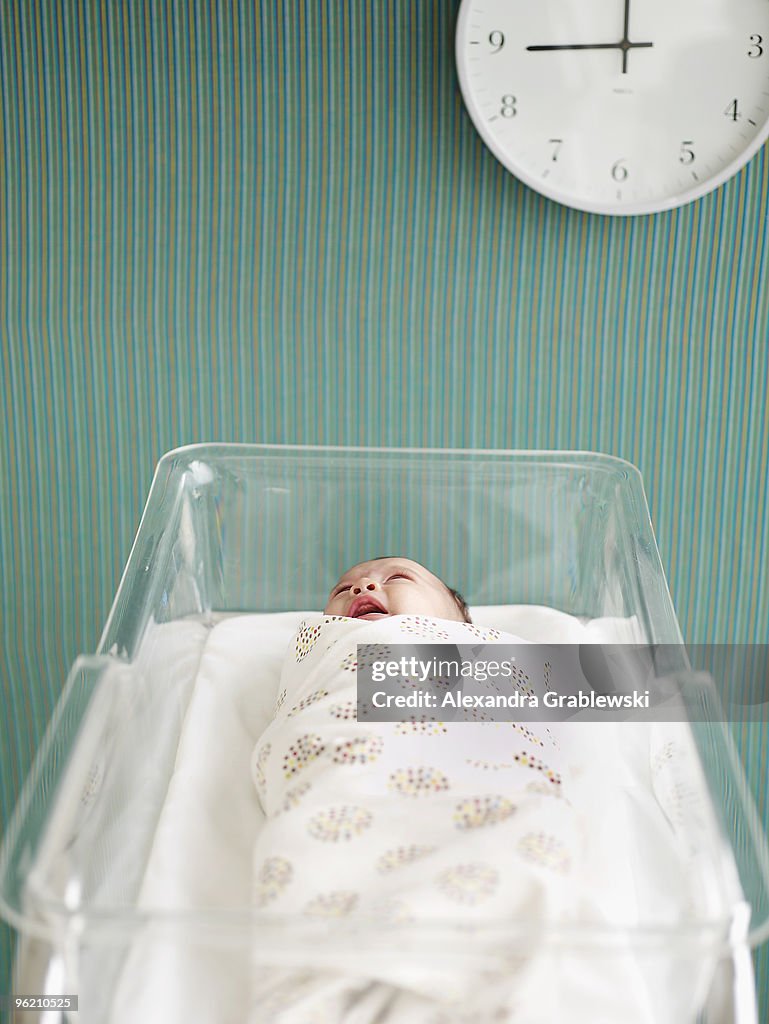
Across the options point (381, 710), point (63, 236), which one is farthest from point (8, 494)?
point (381, 710)

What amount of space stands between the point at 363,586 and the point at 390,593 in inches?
1.7

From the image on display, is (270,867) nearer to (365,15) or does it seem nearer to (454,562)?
(454,562)

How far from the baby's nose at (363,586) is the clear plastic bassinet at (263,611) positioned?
13 cm

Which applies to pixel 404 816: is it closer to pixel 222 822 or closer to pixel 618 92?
pixel 222 822

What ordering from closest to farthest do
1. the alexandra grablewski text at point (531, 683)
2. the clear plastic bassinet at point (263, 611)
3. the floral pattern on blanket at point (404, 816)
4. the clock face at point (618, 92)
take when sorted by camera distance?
the clear plastic bassinet at point (263, 611) → the floral pattern on blanket at point (404, 816) → the alexandra grablewski text at point (531, 683) → the clock face at point (618, 92)

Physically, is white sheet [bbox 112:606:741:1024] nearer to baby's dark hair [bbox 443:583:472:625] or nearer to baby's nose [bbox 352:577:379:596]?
baby's dark hair [bbox 443:583:472:625]

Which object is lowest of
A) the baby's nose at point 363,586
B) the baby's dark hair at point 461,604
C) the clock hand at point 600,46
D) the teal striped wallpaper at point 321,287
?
the baby's dark hair at point 461,604

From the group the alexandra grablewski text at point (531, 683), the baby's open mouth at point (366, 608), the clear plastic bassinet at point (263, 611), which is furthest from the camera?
the baby's open mouth at point (366, 608)

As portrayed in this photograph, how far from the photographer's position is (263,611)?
1.59 meters

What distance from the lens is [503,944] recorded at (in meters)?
0.70

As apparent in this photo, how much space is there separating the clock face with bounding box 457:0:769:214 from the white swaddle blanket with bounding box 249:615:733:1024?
0.90 m

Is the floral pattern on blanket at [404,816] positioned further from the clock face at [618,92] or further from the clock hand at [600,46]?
the clock hand at [600,46]

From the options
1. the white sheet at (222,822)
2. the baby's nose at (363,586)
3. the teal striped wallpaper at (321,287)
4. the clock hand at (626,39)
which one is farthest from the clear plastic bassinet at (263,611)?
the clock hand at (626,39)

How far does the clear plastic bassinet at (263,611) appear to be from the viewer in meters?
0.73
